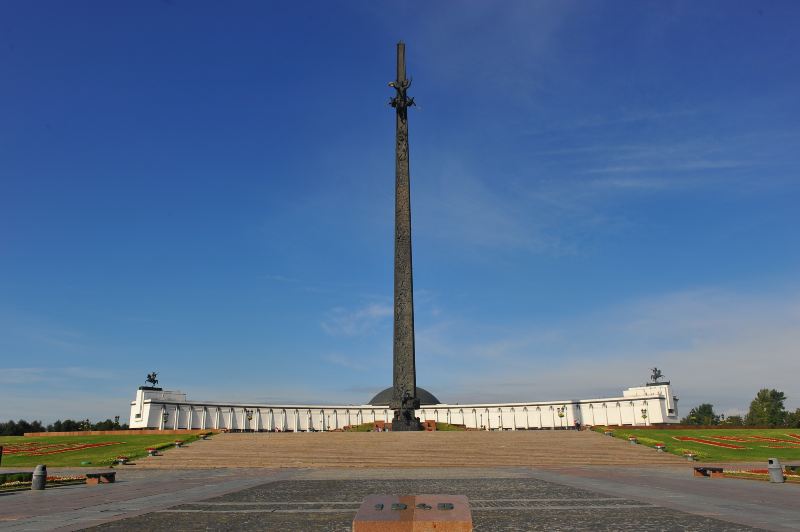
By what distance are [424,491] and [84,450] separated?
28191 millimetres

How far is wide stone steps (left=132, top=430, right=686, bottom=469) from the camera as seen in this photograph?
27.8 metres

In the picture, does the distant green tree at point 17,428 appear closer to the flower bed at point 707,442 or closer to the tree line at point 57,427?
the tree line at point 57,427

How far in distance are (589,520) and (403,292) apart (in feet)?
112

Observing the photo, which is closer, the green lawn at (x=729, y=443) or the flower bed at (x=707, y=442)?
the green lawn at (x=729, y=443)

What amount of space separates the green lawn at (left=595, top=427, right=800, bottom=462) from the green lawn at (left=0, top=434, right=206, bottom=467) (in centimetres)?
2994

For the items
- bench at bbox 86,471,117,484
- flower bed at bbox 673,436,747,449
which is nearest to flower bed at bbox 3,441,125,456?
bench at bbox 86,471,117,484

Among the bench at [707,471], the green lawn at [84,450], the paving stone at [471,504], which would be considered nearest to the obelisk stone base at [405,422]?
the green lawn at [84,450]

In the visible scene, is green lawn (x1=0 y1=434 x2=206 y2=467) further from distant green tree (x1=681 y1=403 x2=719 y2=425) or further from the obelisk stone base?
distant green tree (x1=681 y1=403 x2=719 y2=425)

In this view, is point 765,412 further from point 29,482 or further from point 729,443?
point 29,482

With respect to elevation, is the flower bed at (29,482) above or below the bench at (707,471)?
above

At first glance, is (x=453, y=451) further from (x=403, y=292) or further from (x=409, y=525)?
(x=409, y=525)

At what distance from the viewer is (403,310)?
1740 inches

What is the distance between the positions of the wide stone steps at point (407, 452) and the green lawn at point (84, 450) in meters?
2.58

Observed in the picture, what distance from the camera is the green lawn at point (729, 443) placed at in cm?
2985
